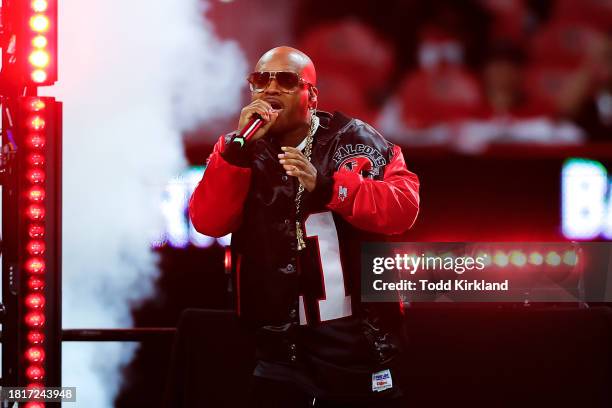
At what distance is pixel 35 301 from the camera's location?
249 centimetres

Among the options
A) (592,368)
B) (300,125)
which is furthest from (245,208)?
(592,368)

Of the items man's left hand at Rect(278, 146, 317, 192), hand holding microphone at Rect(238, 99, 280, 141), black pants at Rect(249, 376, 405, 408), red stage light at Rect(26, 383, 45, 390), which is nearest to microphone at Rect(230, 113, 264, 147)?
hand holding microphone at Rect(238, 99, 280, 141)

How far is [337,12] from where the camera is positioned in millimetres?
5504

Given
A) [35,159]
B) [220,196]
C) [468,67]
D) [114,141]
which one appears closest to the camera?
[220,196]

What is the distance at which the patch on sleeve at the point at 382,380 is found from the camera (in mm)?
1793

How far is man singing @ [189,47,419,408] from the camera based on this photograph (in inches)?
69.8

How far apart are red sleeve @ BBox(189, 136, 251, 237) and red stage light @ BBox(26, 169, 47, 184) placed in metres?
0.82

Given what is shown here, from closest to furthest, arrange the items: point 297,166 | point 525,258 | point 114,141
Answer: point 297,166, point 525,258, point 114,141

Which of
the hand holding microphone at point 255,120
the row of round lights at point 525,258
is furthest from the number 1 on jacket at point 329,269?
the row of round lights at point 525,258

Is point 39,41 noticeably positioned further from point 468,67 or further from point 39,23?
point 468,67

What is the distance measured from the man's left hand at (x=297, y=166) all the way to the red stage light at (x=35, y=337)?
48.3 inches

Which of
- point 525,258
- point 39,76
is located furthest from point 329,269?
point 525,258

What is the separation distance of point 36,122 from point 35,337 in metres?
0.68

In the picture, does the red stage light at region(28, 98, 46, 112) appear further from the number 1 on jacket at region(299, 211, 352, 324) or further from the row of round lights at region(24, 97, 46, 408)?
the number 1 on jacket at region(299, 211, 352, 324)
